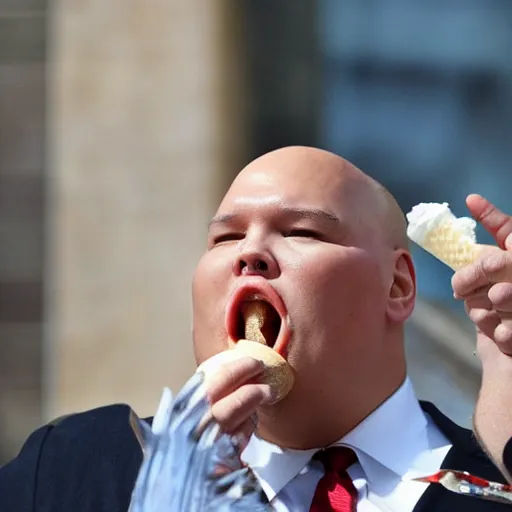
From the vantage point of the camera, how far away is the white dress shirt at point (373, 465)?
1.54m

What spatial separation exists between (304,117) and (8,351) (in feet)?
3.52

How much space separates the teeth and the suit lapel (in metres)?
0.30

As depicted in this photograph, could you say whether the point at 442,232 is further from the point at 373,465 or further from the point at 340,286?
the point at 373,465

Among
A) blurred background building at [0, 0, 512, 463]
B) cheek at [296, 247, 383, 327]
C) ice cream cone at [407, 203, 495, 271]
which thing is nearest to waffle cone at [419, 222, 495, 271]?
ice cream cone at [407, 203, 495, 271]

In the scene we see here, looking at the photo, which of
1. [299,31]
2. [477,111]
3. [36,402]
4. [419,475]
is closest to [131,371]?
[36,402]

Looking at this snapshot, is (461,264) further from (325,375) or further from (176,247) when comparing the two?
(176,247)

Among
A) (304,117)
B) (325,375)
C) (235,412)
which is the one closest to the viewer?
(235,412)

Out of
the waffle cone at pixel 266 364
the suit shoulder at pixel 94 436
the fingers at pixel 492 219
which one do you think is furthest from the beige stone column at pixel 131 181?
the fingers at pixel 492 219

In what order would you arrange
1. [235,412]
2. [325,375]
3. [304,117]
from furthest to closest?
1. [304,117]
2. [325,375]
3. [235,412]

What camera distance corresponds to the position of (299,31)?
3.34 metres

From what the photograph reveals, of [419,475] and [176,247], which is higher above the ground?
[419,475]

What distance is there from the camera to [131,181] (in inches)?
120

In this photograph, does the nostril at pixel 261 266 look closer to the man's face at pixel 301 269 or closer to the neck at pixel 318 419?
the man's face at pixel 301 269

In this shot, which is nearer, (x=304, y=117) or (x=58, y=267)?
(x=58, y=267)
